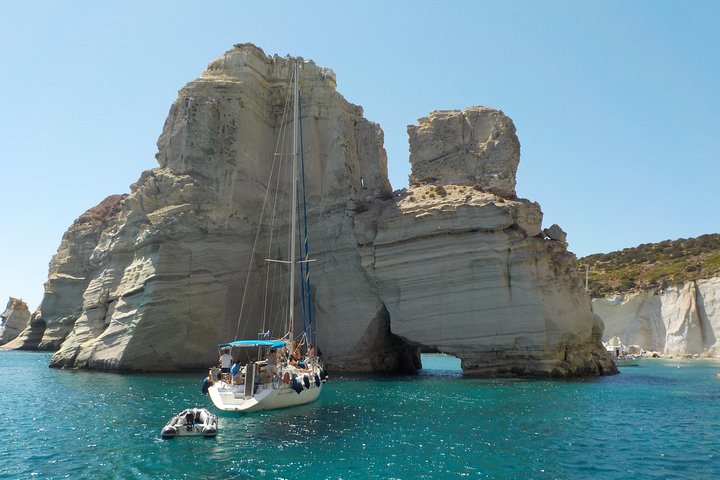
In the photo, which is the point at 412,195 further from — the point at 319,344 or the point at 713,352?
the point at 713,352

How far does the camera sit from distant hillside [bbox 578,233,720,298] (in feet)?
238

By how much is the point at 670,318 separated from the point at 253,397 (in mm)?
64161

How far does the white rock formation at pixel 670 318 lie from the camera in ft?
222

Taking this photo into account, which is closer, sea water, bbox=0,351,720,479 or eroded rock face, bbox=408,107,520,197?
sea water, bbox=0,351,720,479

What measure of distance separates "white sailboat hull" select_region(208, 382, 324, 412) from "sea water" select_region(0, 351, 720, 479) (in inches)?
16.6

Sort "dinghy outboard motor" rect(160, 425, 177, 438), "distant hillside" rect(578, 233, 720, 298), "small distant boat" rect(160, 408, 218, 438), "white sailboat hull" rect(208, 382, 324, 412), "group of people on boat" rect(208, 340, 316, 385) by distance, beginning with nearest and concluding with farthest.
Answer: "dinghy outboard motor" rect(160, 425, 177, 438) < "small distant boat" rect(160, 408, 218, 438) < "white sailboat hull" rect(208, 382, 324, 412) < "group of people on boat" rect(208, 340, 316, 385) < "distant hillside" rect(578, 233, 720, 298)

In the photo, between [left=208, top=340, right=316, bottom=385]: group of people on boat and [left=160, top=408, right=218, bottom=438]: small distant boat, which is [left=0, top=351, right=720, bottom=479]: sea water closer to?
[left=160, top=408, right=218, bottom=438]: small distant boat

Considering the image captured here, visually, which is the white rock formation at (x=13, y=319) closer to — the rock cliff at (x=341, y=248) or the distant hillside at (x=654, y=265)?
the rock cliff at (x=341, y=248)

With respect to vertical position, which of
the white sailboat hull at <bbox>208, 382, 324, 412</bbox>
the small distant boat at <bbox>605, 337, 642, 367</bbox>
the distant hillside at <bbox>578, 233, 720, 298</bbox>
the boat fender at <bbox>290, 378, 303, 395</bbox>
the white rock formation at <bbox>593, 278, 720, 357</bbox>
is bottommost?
the white sailboat hull at <bbox>208, 382, 324, 412</bbox>

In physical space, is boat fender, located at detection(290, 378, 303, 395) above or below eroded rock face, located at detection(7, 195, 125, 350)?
below

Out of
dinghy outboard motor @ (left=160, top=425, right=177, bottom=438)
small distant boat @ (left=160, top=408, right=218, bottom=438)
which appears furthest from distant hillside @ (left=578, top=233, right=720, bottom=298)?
dinghy outboard motor @ (left=160, top=425, right=177, bottom=438)

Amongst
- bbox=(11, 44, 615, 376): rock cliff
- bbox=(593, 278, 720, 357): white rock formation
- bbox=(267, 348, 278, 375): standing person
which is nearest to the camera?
bbox=(267, 348, 278, 375): standing person

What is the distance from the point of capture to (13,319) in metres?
87.8

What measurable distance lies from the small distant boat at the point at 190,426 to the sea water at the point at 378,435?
300 millimetres
